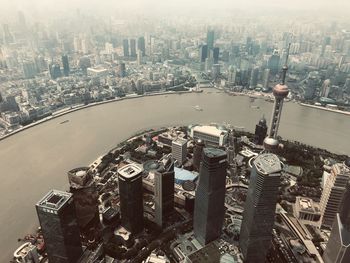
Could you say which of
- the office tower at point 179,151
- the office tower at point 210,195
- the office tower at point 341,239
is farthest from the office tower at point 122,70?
the office tower at point 341,239

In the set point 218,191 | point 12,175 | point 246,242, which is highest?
point 218,191

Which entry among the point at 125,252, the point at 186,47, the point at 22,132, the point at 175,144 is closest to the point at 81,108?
the point at 22,132

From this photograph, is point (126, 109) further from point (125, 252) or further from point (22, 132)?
point (125, 252)

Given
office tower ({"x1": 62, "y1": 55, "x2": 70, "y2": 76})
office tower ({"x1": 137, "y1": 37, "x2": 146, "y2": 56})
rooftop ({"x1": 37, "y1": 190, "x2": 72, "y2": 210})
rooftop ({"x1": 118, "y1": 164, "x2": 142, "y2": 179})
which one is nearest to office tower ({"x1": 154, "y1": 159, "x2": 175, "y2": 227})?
rooftop ({"x1": 118, "y1": 164, "x2": 142, "y2": 179})

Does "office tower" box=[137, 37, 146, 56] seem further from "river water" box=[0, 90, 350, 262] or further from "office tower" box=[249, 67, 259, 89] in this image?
"office tower" box=[249, 67, 259, 89]

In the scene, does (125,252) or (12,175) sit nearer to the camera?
(125,252)

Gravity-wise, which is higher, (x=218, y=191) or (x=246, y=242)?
(x=218, y=191)

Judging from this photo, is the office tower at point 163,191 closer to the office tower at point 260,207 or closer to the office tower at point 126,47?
the office tower at point 260,207

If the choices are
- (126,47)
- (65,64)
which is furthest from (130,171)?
(126,47)
